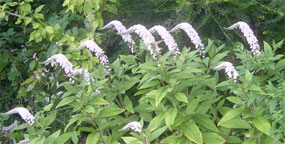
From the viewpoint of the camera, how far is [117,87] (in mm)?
2406

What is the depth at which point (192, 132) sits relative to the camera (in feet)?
6.84

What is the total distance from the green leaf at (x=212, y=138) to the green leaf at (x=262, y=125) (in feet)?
0.67

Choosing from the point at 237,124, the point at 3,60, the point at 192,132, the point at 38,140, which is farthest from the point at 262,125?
the point at 3,60

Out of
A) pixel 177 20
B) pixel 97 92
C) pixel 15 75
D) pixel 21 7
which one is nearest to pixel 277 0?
pixel 177 20

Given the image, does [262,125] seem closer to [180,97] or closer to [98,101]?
[180,97]

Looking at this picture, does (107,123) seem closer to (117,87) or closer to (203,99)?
(117,87)

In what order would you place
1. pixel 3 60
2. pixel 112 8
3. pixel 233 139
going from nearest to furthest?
pixel 233 139 → pixel 112 8 → pixel 3 60

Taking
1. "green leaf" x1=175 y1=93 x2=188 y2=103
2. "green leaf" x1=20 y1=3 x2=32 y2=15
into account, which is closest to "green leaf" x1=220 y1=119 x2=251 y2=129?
"green leaf" x1=175 y1=93 x2=188 y2=103

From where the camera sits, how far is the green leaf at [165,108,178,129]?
2.03 m

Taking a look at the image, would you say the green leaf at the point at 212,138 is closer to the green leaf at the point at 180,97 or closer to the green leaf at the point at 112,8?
the green leaf at the point at 180,97

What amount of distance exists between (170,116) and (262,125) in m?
0.50

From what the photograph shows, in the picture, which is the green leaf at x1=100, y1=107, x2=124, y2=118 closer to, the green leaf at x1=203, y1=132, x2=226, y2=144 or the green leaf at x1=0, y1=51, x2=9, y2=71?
the green leaf at x1=203, y1=132, x2=226, y2=144

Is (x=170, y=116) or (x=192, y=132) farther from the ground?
(x=170, y=116)

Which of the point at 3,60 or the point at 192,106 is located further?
the point at 3,60
